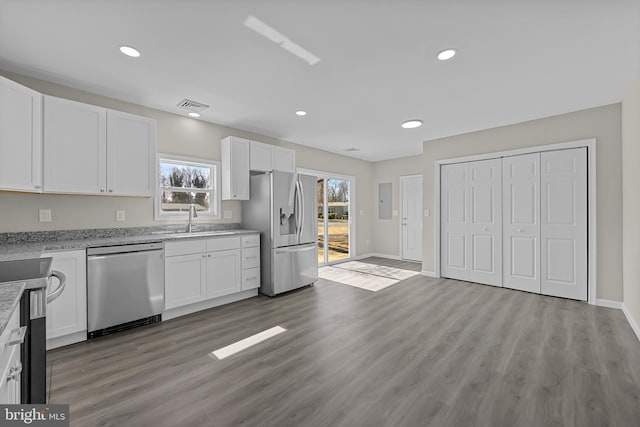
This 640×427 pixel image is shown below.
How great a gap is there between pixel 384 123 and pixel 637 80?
8.44 feet

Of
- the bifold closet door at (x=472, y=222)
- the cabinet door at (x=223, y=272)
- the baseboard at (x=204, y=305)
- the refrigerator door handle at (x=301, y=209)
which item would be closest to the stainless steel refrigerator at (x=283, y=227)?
the refrigerator door handle at (x=301, y=209)

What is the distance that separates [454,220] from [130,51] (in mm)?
4798

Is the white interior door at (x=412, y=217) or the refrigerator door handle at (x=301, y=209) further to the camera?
the white interior door at (x=412, y=217)

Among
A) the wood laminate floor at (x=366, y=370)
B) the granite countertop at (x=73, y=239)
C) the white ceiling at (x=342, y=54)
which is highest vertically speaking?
the white ceiling at (x=342, y=54)

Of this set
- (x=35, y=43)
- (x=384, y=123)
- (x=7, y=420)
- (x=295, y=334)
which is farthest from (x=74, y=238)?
(x=384, y=123)

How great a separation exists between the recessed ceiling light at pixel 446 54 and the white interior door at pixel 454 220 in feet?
8.71

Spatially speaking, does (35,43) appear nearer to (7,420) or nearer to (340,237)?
(7,420)

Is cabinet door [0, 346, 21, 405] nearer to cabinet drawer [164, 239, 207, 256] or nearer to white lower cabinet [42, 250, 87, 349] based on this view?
white lower cabinet [42, 250, 87, 349]

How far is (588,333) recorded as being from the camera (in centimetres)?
276

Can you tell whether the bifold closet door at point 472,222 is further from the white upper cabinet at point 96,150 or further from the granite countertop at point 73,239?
the white upper cabinet at point 96,150

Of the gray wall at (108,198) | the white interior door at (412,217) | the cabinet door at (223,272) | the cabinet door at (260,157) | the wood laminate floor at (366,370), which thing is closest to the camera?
the wood laminate floor at (366,370)

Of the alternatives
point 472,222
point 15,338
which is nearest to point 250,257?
point 15,338

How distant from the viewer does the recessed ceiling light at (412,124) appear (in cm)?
409

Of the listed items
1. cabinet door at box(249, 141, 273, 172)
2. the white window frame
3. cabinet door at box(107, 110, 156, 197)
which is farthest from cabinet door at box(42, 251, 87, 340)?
cabinet door at box(249, 141, 273, 172)
